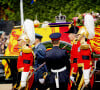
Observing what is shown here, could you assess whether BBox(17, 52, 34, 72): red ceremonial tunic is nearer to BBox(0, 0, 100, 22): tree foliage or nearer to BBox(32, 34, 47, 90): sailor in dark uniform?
BBox(32, 34, 47, 90): sailor in dark uniform

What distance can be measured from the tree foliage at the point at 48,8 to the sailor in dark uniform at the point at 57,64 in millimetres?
9543

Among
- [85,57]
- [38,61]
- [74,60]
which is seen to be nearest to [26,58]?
[38,61]

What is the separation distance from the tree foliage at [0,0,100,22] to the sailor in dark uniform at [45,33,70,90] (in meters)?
9.54

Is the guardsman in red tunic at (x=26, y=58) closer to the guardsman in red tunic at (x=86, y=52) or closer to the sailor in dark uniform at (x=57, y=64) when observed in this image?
the sailor in dark uniform at (x=57, y=64)

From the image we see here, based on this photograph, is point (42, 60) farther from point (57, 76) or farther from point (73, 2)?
point (73, 2)

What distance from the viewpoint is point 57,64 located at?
167 inches

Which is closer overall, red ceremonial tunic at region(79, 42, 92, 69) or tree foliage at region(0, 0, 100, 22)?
red ceremonial tunic at region(79, 42, 92, 69)

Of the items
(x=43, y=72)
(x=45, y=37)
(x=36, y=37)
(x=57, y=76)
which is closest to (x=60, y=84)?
(x=57, y=76)

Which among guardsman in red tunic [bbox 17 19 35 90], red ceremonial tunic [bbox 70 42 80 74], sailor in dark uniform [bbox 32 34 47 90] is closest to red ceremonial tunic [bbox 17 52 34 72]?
guardsman in red tunic [bbox 17 19 35 90]

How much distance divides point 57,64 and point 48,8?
1135 cm

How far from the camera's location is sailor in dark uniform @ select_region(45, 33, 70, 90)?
4.22m

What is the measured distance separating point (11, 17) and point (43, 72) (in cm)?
1154

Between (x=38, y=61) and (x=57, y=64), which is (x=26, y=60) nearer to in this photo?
(x=38, y=61)

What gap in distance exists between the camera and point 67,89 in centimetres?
446
